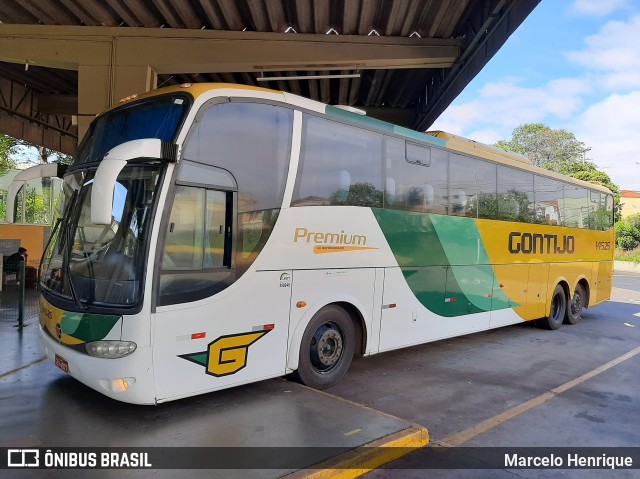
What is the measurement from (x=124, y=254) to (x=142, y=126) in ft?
4.50

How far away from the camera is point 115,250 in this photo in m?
4.28

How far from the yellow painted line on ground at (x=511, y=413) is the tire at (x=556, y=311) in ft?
10.6

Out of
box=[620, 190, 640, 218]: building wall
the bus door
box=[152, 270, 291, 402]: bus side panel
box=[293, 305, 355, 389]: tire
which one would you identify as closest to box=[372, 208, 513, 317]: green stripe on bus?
Result: box=[293, 305, 355, 389]: tire

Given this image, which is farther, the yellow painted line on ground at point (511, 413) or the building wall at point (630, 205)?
the building wall at point (630, 205)

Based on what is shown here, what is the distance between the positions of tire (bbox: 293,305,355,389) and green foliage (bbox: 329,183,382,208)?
1.34 m

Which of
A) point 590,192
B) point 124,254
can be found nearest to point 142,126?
point 124,254

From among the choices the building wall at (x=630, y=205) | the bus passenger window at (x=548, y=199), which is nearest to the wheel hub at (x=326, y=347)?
the bus passenger window at (x=548, y=199)

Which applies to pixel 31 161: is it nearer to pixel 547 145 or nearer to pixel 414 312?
pixel 414 312

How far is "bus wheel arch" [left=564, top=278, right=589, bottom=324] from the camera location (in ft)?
37.6

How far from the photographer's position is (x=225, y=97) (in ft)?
15.6

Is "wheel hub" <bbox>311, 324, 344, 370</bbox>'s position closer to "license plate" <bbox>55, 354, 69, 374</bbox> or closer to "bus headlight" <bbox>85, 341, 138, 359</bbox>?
"bus headlight" <bbox>85, 341, 138, 359</bbox>

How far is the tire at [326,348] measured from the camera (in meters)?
5.52

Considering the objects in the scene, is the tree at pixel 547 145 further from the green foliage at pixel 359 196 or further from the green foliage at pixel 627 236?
the green foliage at pixel 359 196

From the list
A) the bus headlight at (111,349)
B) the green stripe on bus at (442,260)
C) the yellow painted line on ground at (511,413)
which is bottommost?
the yellow painted line on ground at (511,413)
